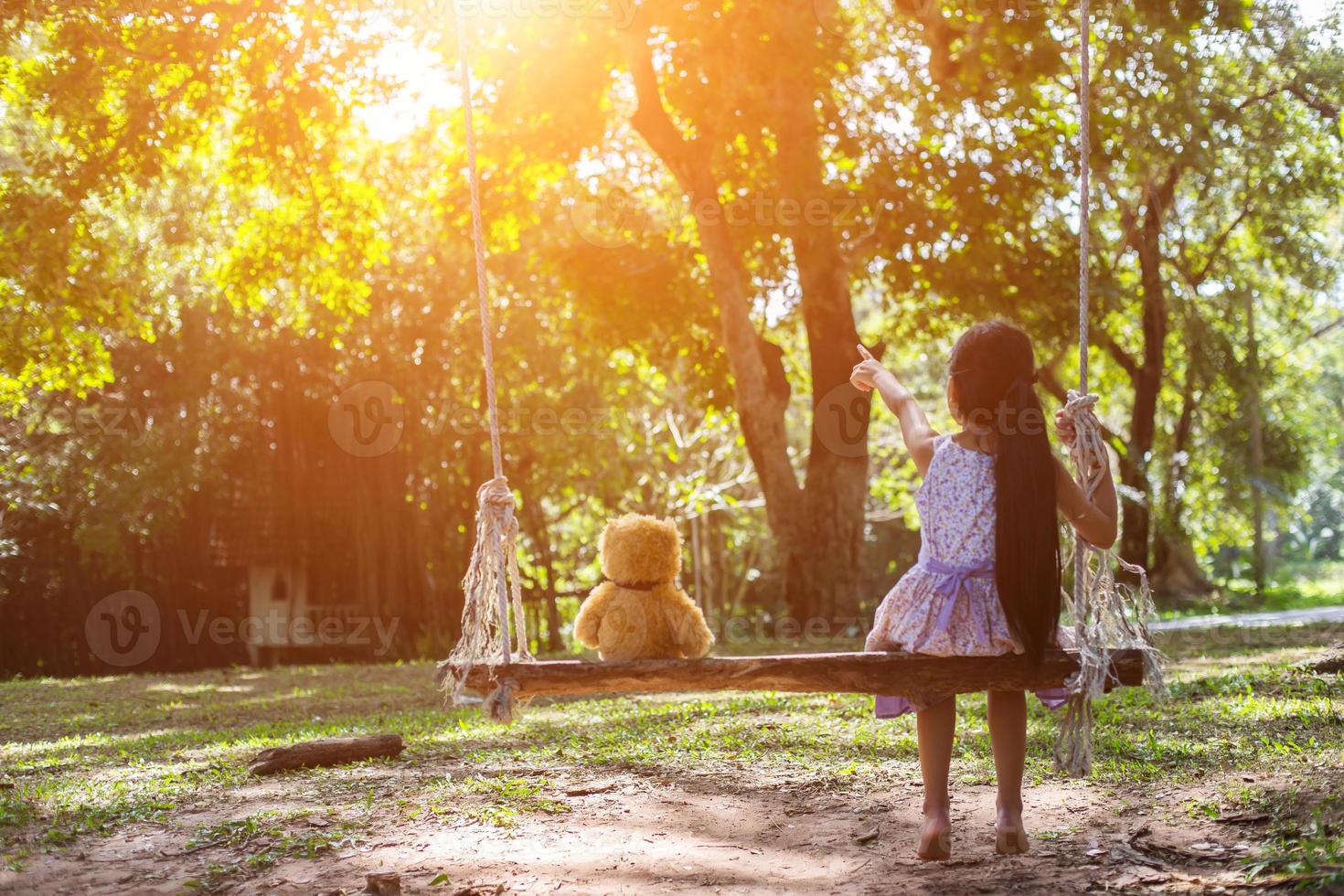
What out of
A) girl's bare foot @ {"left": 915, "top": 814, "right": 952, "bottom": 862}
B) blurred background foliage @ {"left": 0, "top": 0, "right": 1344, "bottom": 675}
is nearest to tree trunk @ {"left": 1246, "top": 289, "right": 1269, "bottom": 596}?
blurred background foliage @ {"left": 0, "top": 0, "right": 1344, "bottom": 675}

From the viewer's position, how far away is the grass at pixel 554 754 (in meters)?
3.93

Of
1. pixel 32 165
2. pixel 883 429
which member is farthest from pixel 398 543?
pixel 883 429

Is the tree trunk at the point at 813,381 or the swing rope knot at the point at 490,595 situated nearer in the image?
the swing rope knot at the point at 490,595

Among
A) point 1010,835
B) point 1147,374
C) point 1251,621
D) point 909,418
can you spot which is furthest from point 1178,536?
point 1010,835

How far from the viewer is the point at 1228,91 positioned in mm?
12172

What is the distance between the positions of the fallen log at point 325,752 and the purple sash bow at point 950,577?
278 cm

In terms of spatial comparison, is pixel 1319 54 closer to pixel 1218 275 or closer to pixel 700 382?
pixel 700 382

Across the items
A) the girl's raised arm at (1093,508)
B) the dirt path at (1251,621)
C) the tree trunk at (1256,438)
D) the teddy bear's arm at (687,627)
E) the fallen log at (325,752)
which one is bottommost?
the dirt path at (1251,621)

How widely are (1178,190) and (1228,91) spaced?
518 cm

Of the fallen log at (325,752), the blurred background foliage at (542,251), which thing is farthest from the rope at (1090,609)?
the blurred background foliage at (542,251)

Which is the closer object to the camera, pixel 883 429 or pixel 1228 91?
pixel 1228 91

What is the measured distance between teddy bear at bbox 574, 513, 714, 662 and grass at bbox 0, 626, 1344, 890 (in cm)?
60

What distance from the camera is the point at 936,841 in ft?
11.4

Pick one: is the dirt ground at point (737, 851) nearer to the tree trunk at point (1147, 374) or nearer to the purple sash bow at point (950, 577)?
the purple sash bow at point (950, 577)
